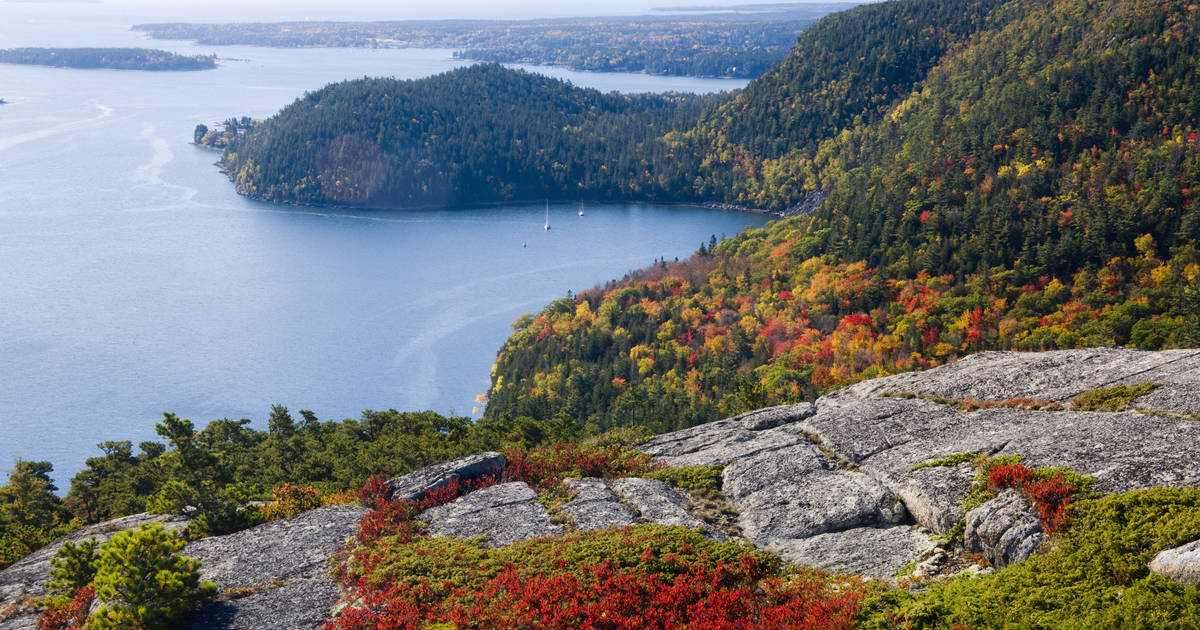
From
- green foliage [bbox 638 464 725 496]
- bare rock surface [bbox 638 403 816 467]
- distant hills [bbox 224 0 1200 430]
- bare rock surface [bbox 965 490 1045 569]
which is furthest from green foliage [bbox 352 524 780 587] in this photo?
distant hills [bbox 224 0 1200 430]

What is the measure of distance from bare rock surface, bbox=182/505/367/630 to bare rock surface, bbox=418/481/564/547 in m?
3.76

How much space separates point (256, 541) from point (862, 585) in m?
23.5

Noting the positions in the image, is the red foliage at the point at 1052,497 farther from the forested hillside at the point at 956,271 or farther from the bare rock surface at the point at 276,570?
the forested hillside at the point at 956,271

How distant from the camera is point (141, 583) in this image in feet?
83.9

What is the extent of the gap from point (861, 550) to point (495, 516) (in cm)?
1431

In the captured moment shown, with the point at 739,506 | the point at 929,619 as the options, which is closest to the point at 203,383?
the point at 739,506

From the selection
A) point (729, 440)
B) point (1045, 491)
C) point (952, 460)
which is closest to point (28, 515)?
point (729, 440)

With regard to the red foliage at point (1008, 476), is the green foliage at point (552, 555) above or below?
below

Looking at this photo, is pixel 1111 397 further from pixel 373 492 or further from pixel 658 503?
pixel 373 492

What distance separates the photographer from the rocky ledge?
25.6 metres

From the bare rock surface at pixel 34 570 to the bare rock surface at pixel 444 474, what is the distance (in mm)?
9665

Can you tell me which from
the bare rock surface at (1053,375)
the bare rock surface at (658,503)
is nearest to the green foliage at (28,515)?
the bare rock surface at (658,503)

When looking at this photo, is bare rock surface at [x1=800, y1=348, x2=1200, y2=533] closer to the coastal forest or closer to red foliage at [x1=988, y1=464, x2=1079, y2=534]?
red foliage at [x1=988, y1=464, x2=1079, y2=534]

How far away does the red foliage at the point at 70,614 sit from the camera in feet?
89.5
